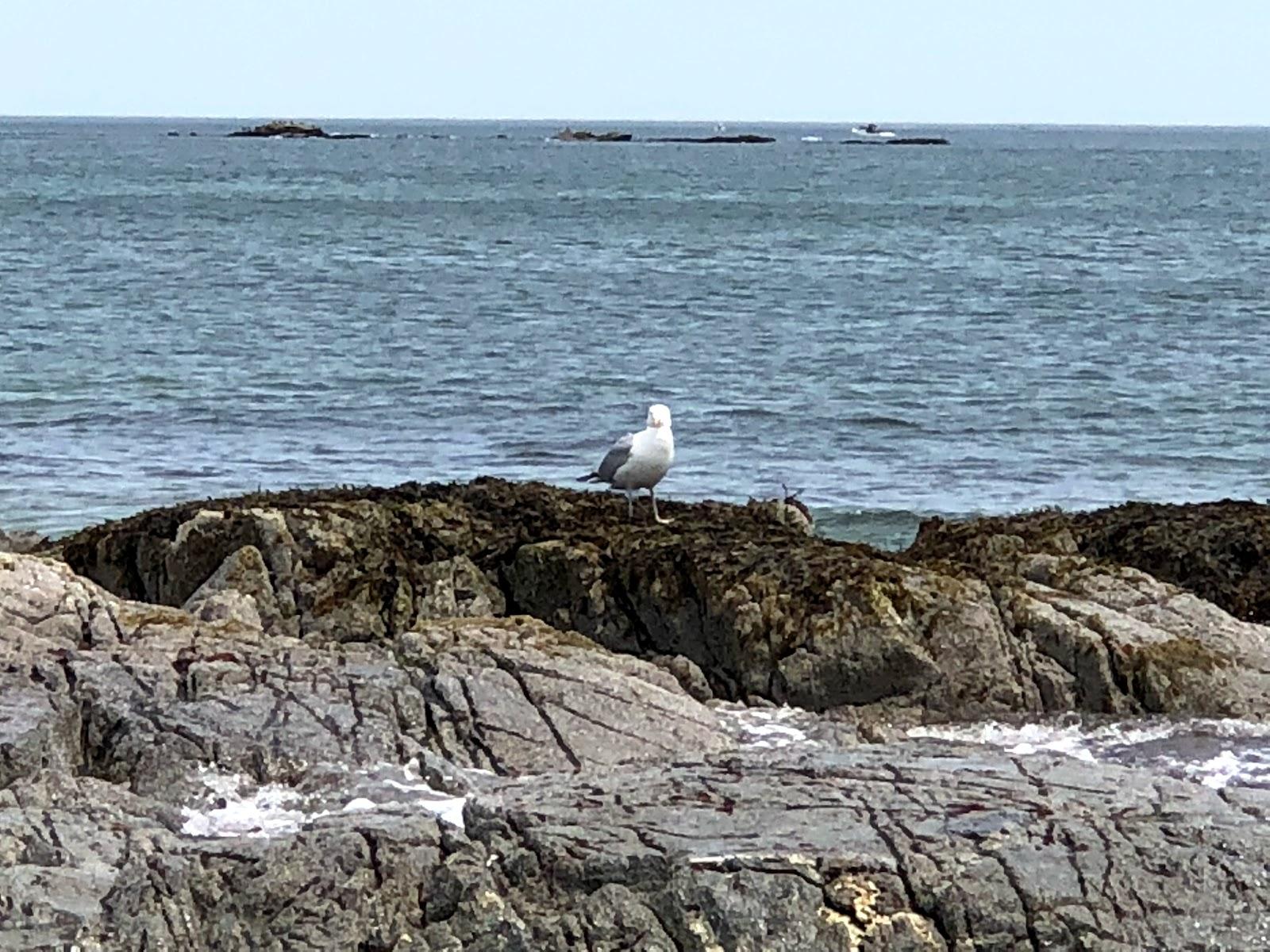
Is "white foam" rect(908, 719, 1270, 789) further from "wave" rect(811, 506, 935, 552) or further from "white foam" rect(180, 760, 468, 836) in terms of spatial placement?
"wave" rect(811, 506, 935, 552)

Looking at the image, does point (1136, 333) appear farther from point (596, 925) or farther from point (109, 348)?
point (596, 925)

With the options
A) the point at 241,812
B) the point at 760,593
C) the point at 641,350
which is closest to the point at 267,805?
the point at 241,812

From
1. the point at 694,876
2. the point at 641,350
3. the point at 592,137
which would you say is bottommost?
the point at 592,137

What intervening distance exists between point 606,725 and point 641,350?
833 inches

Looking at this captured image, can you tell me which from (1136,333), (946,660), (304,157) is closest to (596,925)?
(946,660)

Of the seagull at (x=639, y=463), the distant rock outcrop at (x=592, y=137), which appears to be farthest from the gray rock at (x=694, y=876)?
the distant rock outcrop at (x=592, y=137)

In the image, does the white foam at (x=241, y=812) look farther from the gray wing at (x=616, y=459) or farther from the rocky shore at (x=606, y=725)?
the gray wing at (x=616, y=459)

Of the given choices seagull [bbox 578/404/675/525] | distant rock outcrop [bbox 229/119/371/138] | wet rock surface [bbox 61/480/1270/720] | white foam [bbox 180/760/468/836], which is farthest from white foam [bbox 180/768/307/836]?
distant rock outcrop [bbox 229/119/371/138]

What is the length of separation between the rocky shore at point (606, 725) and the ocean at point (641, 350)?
540 cm

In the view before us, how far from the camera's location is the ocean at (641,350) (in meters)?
18.8

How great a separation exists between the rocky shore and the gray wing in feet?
0.53

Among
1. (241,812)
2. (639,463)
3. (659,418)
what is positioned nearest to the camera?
(241,812)

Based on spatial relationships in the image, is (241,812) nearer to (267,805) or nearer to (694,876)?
(267,805)

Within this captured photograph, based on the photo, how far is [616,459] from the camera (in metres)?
11.9
